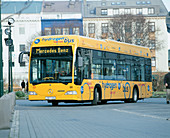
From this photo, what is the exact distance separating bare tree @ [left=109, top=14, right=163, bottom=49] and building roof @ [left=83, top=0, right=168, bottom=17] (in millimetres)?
19758

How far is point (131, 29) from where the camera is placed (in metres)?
60.3

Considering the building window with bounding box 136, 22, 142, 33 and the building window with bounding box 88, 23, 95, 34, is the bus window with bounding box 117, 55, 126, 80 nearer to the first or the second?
the building window with bounding box 136, 22, 142, 33

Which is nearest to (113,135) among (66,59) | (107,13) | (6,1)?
(6,1)

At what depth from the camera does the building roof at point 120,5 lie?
264 ft

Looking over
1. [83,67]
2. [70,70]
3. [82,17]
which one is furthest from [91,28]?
[70,70]

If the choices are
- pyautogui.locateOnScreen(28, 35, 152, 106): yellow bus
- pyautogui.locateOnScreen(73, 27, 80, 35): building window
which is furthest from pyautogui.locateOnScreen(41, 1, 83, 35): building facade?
pyautogui.locateOnScreen(28, 35, 152, 106): yellow bus

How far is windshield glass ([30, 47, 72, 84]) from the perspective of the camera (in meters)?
22.8

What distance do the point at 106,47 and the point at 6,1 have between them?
55.9 ft

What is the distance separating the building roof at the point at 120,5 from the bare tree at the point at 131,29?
1976 cm

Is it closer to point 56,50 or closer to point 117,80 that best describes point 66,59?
point 56,50

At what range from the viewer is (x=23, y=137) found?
34.0 feet

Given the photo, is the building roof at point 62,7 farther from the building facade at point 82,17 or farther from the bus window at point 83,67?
the bus window at point 83,67

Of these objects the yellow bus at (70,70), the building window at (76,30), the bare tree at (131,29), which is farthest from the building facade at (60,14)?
the yellow bus at (70,70)

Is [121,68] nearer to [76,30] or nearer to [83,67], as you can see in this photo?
[83,67]
